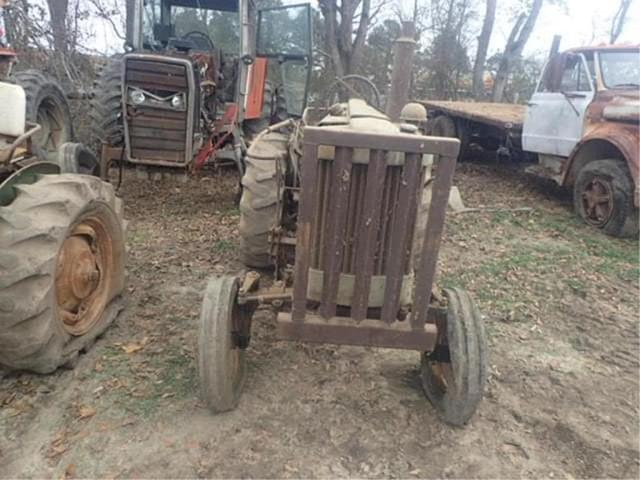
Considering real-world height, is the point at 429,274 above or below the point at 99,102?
below

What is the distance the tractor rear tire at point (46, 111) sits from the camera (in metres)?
5.48

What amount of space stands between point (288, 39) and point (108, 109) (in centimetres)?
265

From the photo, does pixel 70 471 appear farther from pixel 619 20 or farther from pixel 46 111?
pixel 619 20

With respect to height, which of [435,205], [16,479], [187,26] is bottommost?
[16,479]

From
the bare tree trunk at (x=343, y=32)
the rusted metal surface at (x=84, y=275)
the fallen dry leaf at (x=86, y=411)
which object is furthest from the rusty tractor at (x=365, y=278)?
the bare tree trunk at (x=343, y=32)

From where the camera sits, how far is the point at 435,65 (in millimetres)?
16703

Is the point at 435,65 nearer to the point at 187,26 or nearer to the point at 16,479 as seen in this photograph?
the point at 187,26

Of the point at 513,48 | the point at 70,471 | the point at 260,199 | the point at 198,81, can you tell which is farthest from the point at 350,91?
the point at 513,48

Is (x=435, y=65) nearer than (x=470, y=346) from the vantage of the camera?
No

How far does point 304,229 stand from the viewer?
223 cm

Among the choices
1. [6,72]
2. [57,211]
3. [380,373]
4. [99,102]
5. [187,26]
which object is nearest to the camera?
[57,211]

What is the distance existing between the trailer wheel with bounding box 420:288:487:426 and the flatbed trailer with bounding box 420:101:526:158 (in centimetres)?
624

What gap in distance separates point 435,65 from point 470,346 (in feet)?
51.6

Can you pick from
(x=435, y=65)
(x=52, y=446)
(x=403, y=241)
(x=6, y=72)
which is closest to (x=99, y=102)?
(x=6, y=72)
